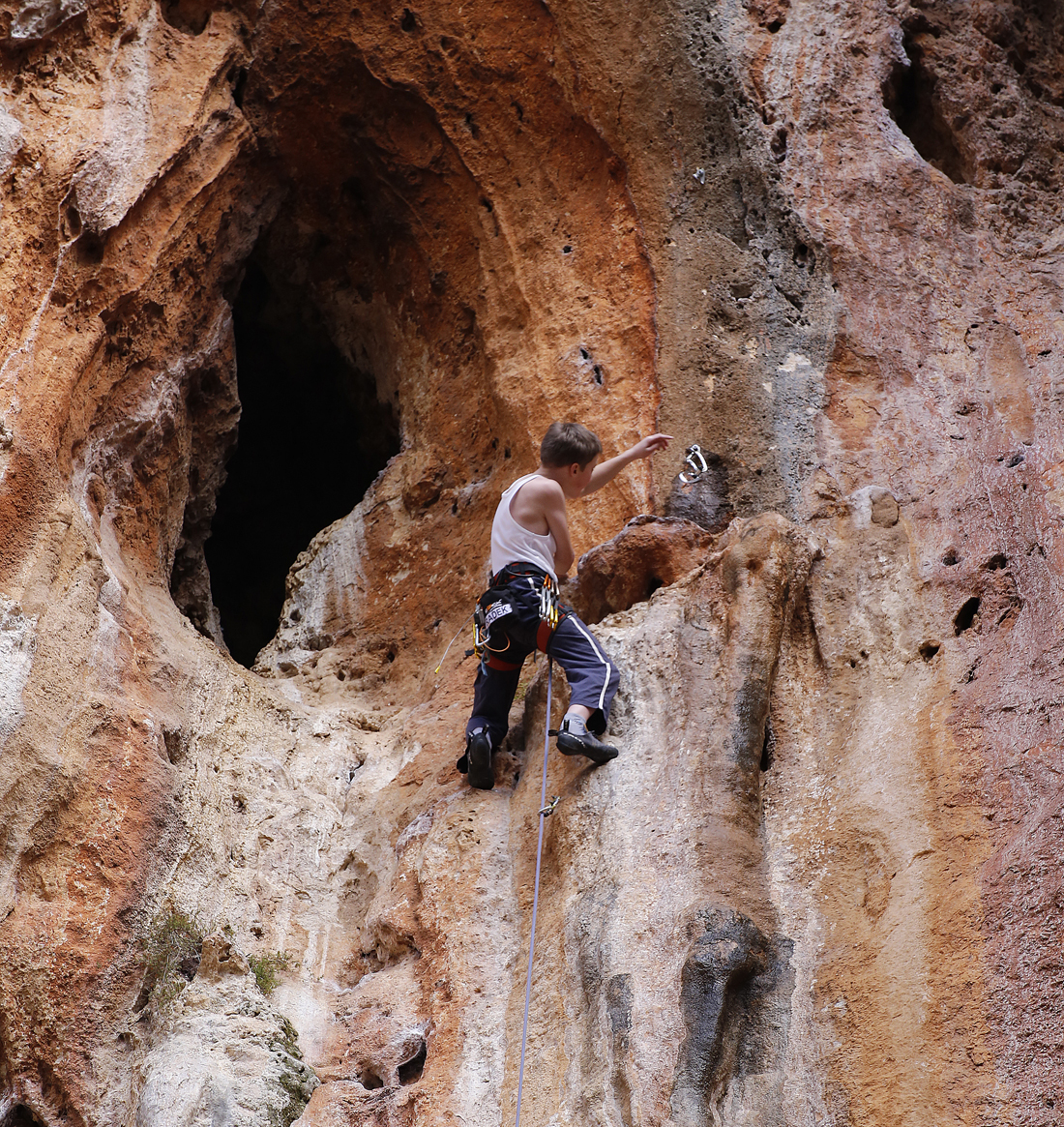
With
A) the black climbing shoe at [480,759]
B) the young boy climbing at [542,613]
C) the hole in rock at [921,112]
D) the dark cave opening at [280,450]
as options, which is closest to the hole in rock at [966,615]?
the young boy climbing at [542,613]

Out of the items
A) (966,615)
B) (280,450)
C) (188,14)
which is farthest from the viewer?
(280,450)

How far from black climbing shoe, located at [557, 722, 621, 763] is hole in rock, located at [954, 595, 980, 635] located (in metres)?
1.40

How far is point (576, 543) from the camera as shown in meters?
6.70

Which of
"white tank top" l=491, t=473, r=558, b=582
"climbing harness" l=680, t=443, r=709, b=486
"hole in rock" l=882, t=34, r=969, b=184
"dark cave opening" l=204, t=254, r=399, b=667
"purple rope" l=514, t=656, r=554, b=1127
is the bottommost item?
"purple rope" l=514, t=656, r=554, b=1127

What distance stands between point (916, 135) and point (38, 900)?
6.24 metres

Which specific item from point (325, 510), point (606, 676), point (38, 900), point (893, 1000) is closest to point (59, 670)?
point (38, 900)

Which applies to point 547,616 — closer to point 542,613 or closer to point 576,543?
point 542,613

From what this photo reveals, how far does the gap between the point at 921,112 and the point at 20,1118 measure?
6.87 metres

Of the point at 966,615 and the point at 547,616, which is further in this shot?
the point at 547,616

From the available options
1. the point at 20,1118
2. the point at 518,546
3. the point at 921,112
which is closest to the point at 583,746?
the point at 518,546

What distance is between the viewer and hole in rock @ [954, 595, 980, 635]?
507cm

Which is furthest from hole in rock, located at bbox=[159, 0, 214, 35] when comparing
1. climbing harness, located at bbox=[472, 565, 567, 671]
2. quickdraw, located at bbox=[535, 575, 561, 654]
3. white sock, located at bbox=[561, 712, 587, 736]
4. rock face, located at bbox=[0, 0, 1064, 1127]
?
white sock, located at bbox=[561, 712, 587, 736]

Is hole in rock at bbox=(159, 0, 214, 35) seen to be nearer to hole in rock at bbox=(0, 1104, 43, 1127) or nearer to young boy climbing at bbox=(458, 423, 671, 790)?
young boy climbing at bbox=(458, 423, 671, 790)

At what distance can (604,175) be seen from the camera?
7453mm
